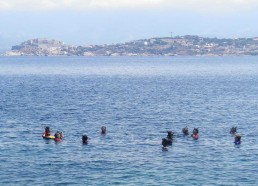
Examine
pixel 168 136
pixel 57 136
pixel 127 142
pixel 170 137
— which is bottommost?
pixel 127 142

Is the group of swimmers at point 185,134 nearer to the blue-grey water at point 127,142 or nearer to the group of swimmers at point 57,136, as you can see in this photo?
the blue-grey water at point 127,142

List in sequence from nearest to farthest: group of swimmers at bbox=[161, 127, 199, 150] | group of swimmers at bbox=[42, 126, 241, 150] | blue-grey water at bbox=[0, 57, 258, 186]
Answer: blue-grey water at bbox=[0, 57, 258, 186], group of swimmers at bbox=[161, 127, 199, 150], group of swimmers at bbox=[42, 126, 241, 150]

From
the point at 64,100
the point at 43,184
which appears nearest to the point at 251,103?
the point at 64,100

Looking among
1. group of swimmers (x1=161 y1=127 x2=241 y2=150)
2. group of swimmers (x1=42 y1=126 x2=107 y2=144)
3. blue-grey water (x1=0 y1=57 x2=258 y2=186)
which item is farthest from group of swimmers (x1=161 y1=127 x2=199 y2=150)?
group of swimmers (x1=42 y1=126 x2=107 y2=144)

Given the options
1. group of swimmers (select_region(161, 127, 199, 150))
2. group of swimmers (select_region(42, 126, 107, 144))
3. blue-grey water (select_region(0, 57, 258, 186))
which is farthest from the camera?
group of swimmers (select_region(42, 126, 107, 144))

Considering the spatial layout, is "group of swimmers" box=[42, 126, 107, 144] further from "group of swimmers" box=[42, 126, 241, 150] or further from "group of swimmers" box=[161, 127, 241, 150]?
"group of swimmers" box=[161, 127, 241, 150]

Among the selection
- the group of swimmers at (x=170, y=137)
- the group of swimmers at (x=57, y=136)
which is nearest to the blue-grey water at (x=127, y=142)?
the group of swimmers at (x=170, y=137)

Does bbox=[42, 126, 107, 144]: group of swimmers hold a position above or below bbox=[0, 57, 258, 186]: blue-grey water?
above

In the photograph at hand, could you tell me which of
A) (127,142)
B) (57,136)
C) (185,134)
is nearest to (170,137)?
(127,142)

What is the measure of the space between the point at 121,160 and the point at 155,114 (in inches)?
1784

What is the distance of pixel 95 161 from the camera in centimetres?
7194

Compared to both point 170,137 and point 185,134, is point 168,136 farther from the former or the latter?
point 185,134

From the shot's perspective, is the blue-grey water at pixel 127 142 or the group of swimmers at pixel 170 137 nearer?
the blue-grey water at pixel 127 142

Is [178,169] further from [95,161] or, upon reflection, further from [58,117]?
[58,117]
